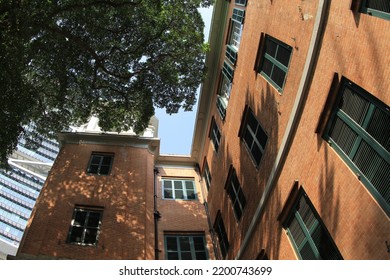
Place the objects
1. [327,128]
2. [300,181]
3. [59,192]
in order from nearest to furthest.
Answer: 1. [327,128]
2. [300,181]
3. [59,192]

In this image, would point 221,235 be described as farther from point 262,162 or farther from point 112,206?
point 262,162

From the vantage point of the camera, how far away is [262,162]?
33.9ft

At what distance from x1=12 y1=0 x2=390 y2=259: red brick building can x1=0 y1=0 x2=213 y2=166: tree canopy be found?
1.39m

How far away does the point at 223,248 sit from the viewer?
13727mm

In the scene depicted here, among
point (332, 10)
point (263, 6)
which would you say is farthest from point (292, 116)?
point (263, 6)

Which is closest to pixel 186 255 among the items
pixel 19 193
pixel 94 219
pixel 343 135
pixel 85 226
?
pixel 94 219

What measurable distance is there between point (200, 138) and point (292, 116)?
11.1 meters

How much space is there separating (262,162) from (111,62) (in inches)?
335

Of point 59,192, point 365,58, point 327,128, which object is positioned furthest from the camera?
point 59,192

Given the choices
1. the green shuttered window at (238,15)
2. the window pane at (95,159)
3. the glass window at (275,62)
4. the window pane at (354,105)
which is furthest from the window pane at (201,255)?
the window pane at (354,105)

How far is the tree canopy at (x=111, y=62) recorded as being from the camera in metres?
13.3

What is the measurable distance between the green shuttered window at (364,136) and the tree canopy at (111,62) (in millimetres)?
9205

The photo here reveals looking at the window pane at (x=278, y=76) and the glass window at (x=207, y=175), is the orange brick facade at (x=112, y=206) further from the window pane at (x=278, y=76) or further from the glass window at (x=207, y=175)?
the window pane at (x=278, y=76)

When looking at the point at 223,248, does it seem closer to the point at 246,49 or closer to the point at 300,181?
the point at 300,181
